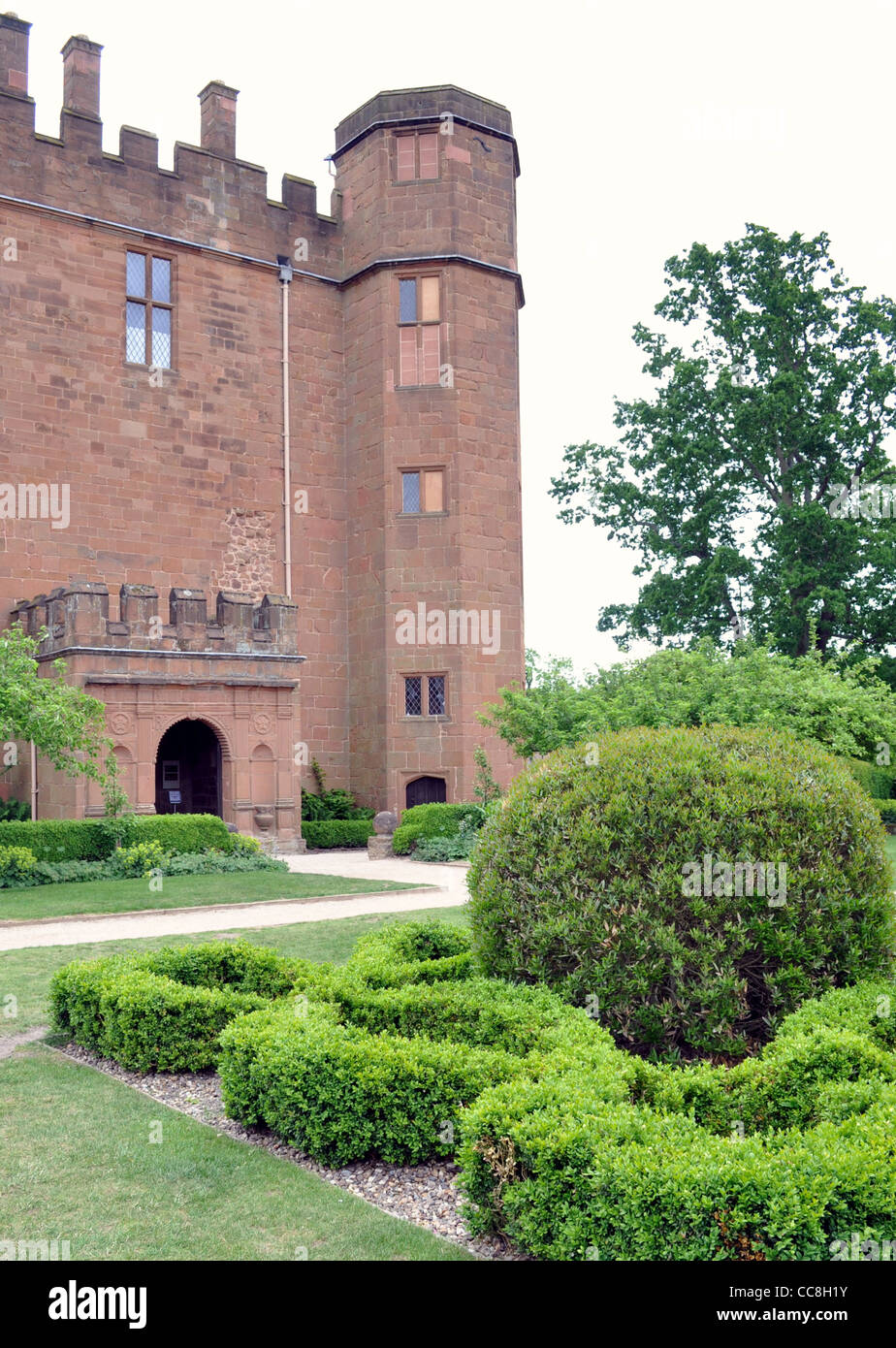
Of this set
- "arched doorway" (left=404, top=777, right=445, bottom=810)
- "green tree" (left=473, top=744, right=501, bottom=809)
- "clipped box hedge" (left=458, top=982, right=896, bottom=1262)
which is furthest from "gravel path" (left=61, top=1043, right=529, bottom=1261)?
"arched doorway" (left=404, top=777, right=445, bottom=810)

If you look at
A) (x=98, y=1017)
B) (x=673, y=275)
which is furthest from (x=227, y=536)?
(x=98, y=1017)

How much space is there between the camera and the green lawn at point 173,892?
14.1 metres

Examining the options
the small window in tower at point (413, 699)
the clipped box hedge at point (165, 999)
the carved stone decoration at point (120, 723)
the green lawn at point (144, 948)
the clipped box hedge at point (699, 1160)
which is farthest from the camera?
the small window in tower at point (413, 699)

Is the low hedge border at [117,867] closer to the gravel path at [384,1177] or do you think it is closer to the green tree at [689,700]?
the green tree at [689,700]

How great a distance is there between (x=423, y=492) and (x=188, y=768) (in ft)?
26.5

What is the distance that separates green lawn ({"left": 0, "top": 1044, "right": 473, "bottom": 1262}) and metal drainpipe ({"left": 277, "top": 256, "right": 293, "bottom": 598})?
2056 cm

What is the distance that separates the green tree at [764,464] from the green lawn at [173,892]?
17466mm

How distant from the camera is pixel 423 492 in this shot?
25.9 meters

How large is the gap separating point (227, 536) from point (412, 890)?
12.4m

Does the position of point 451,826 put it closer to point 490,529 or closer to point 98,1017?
point 490,529

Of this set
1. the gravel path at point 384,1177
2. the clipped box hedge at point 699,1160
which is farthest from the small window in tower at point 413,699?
the clipped box hedge at point 699,1160

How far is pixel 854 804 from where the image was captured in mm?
6711

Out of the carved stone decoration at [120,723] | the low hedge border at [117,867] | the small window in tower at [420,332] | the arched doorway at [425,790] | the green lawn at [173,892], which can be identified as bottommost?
the green lawn at [173,892]

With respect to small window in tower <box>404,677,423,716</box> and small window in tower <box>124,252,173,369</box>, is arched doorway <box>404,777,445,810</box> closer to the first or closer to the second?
small window in tower <box>404,677,423,716</box>
